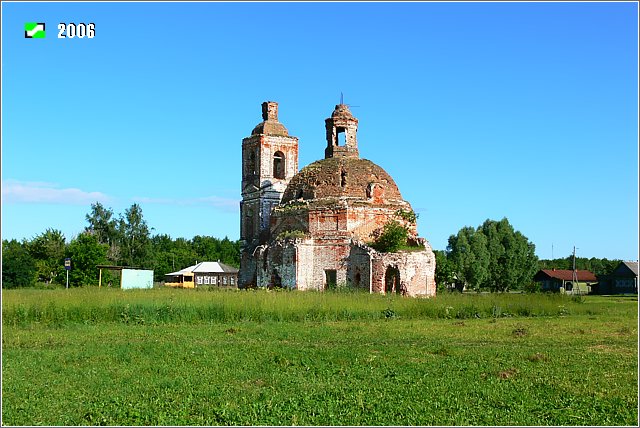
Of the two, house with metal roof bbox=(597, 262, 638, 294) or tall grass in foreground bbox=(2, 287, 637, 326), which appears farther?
house with metal roof bbox=(597, 262, 638, 294)

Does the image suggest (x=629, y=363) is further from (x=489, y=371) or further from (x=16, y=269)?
(x=16, y=269)

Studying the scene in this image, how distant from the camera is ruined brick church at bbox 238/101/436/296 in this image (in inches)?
1423

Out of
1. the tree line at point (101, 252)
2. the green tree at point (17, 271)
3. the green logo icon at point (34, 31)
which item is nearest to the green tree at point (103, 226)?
the tree line at point (101, 252)

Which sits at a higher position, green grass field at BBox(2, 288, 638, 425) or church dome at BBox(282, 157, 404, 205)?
church dome at BBox(282, 157, 404, 205)

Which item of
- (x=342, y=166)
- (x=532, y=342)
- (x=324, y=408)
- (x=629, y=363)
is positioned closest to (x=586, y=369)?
(x=629, y=363)

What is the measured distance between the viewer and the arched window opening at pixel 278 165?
49.2m

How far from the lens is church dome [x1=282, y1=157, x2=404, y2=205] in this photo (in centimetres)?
3919

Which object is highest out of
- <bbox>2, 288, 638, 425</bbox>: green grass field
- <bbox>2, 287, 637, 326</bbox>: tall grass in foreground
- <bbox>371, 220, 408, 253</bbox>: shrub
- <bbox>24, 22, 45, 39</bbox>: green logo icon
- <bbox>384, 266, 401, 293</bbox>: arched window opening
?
<bbox>24, 22, 45, 39</bbox>: green logo icon

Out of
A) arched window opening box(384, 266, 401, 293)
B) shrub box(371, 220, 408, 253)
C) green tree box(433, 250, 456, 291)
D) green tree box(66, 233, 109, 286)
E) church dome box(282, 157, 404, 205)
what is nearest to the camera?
arched window opening box(384, 266, 401, 293)

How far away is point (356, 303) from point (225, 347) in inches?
374

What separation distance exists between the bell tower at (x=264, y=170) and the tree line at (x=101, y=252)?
34.0 ft

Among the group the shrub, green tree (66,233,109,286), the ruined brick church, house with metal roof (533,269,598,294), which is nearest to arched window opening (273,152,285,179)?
the ruined brick church

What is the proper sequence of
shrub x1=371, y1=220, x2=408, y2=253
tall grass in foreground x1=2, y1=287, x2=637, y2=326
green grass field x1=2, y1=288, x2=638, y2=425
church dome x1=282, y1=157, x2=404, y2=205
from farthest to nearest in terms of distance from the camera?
church dome x1=282, y1=157, x2=404, y2=205 → shrub x1=371, y1=220, x2=408, y2=253 → tall grass in foreground x1=2, y1=287, x2=637, y2=326 → green grass field x1=2, y1=288, x2=638, y2=425

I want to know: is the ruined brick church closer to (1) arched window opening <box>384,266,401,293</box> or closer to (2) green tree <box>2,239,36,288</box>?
(1) arched window opening <box>384,266,401,293</box>
